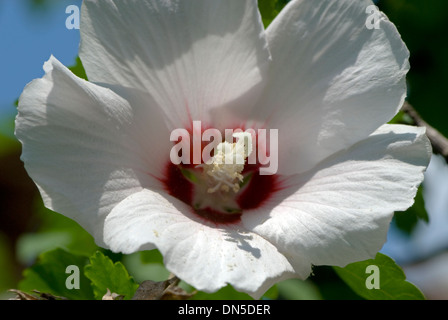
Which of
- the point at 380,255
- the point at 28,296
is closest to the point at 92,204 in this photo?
Result: the point at 28,296

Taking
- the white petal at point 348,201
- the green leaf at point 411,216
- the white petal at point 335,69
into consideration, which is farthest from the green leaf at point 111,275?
the green leaf at point 411,216

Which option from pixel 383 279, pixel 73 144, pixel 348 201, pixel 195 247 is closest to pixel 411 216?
pixel 383 279

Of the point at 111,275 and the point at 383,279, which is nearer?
the point at 111,275

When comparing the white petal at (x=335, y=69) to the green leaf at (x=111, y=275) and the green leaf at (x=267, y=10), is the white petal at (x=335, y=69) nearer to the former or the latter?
the green leaf at (x=267, y=10)

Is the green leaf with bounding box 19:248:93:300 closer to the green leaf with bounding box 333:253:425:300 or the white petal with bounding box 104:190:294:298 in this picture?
the white petal with bounding box 104:190:294:298

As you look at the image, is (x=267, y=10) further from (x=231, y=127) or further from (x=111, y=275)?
(x=111, y=275)
